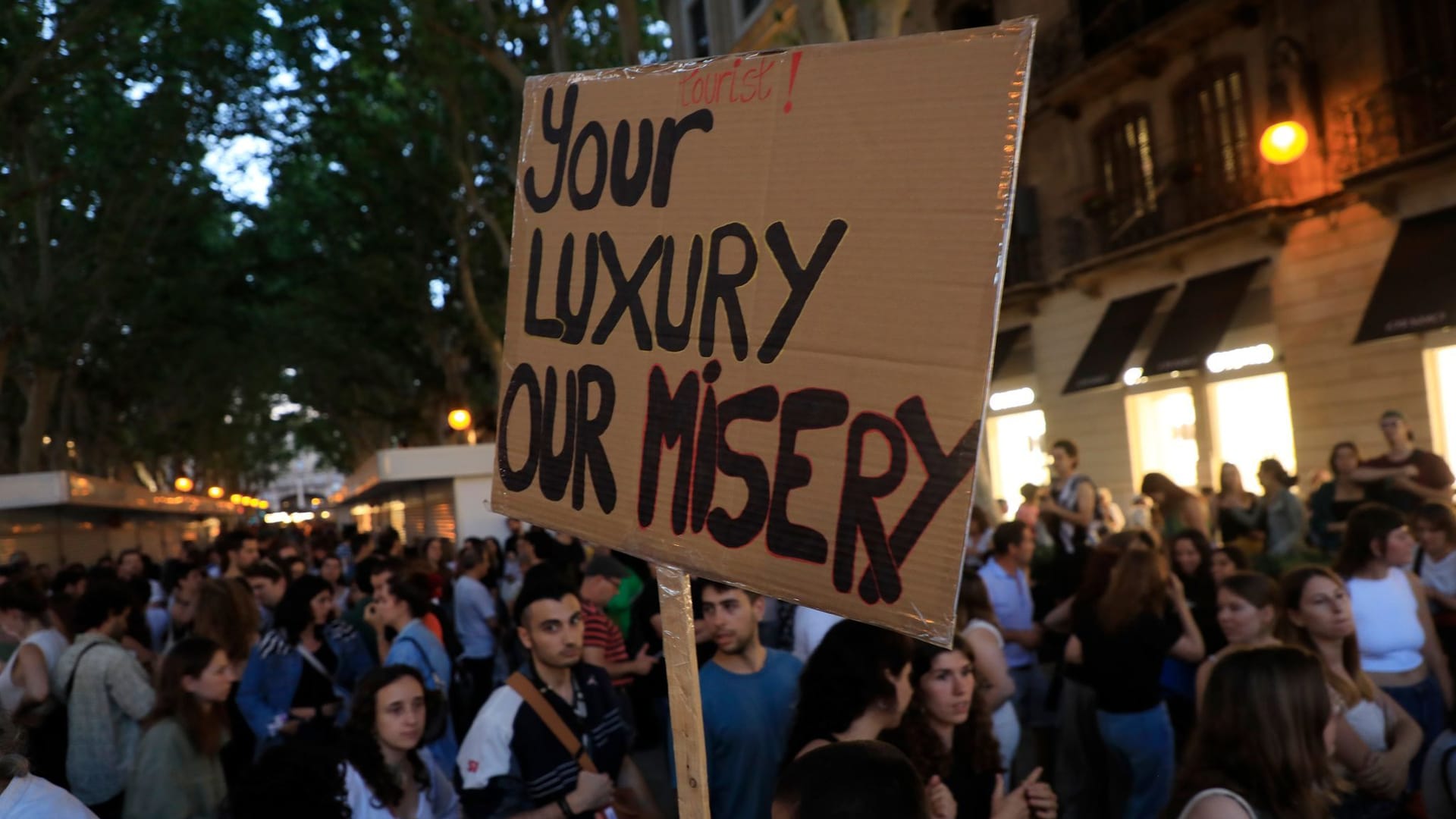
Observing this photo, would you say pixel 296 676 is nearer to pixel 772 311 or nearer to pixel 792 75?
pixel 772 311

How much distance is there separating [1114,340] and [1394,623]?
16529 millimetres

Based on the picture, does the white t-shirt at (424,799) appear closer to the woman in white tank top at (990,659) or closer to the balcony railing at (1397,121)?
the woman in white tank top at (990,659)

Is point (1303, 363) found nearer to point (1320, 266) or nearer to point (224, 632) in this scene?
point (1320, 266)

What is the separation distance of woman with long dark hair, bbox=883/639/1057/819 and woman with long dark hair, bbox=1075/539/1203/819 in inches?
72.9

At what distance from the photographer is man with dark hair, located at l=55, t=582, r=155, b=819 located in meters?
6.12

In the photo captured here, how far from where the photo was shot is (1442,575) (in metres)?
7.33

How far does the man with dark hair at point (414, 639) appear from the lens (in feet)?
22.5

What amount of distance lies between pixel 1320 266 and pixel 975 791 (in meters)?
15.6

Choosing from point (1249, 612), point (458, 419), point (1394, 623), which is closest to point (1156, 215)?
point (458, 419)

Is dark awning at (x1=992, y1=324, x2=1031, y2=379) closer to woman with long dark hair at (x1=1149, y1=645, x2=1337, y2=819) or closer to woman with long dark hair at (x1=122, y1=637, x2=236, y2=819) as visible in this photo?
woman with long dark hair at (x1=122, y1=637, x2=236, y2=819)

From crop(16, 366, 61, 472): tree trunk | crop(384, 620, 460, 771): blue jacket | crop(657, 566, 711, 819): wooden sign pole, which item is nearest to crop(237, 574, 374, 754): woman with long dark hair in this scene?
crop(384, 620, 460, 771): blue jacket

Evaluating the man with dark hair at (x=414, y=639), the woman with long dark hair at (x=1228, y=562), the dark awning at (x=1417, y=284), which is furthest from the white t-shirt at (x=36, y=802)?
the dark awning at (x=1417, y=284)

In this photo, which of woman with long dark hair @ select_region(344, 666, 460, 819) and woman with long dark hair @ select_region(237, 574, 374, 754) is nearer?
woman with long dark hair @ select_region(344, 666, 460, 819)

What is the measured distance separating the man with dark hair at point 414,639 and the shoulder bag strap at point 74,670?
1.30 metres
